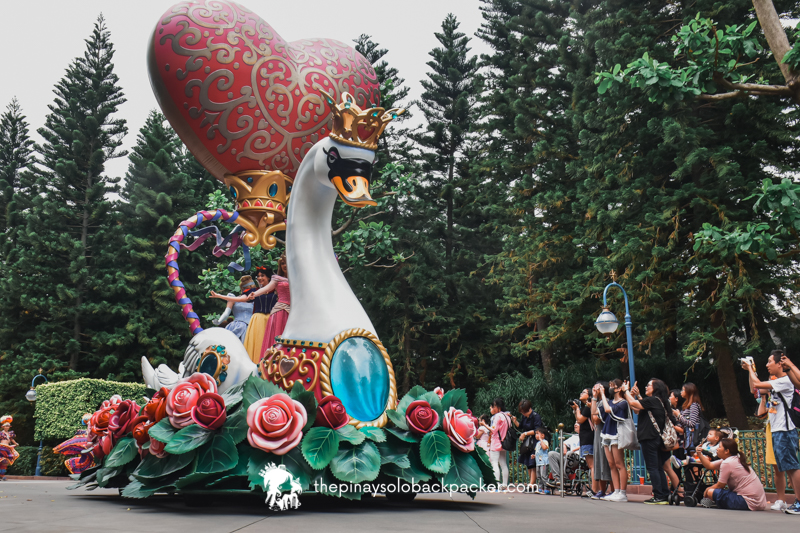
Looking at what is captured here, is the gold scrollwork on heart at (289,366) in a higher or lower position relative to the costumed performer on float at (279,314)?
lower

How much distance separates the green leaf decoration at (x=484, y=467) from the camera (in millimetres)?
6543

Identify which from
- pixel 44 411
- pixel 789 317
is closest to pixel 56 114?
pixel 44 411

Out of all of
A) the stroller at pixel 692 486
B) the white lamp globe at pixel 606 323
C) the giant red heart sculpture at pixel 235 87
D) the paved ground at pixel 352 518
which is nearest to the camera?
the paved ground at pixel 352 518

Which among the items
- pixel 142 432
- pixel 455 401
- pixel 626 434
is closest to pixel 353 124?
pixel 455 401

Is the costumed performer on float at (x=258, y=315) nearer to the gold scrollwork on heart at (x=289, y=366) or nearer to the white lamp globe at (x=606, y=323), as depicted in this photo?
the gold scrollwork on heart at (x=289, y=366)

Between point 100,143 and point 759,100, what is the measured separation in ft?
88.9

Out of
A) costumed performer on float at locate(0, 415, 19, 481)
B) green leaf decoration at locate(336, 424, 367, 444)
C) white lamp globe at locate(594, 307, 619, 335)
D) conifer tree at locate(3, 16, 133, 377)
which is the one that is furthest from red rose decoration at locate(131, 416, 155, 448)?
conifer tree at locate(3, 16, 133, 377)

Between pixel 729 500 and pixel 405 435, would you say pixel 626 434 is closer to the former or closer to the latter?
pixel 729 500

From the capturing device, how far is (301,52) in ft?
29.1

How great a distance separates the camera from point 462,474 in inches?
248

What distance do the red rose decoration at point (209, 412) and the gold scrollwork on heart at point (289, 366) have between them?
0.79 m

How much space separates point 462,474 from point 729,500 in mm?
3755
